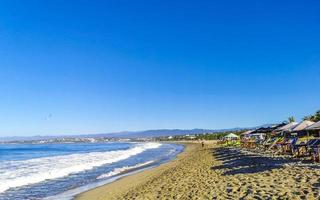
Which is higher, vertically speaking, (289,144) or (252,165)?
(289,144)

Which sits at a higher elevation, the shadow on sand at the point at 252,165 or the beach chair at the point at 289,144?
the beach chair at the point at 289,144


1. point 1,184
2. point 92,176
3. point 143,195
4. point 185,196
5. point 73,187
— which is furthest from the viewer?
point 92,176

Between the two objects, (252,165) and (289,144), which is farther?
(289,144)

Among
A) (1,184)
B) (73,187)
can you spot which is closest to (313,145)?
(73,187)

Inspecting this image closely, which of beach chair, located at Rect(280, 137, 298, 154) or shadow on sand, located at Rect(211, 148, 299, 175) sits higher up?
beach chair, located at Rect(280, 137, 298, 154)

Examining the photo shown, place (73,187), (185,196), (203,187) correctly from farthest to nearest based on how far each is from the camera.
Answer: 1. (73,187)
2. (203,187)
3. (185,196)

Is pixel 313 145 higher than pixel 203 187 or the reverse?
higher

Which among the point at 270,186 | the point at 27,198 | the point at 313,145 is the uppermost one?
the point at 313,145

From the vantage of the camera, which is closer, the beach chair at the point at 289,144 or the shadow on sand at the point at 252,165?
the shadow on sand at the point at 252,165

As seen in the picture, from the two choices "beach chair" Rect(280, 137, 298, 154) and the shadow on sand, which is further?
"beach chair" Rect(280, 137, 298, 154)

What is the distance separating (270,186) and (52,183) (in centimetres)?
1180

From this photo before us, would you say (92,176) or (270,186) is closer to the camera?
(270,186)

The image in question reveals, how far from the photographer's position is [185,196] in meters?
9.97

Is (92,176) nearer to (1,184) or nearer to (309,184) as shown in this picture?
(1,184)
